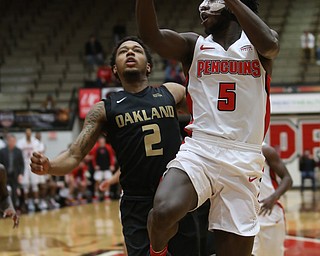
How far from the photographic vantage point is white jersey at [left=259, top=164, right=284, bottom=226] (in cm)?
660

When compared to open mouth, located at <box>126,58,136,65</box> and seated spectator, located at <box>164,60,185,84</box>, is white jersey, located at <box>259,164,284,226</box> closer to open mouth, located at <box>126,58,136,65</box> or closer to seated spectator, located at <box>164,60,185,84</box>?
open mouth, located at <box>126,58,136,65</box>

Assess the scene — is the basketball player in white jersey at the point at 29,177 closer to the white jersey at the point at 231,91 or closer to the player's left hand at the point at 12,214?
the player's left hand at the point at 12,214

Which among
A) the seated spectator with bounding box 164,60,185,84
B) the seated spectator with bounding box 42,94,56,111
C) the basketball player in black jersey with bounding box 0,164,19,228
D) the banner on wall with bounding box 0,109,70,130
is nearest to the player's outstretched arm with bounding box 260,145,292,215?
the basketball player in black jersey with bounding box 0,164,19,228

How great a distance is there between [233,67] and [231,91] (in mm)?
147

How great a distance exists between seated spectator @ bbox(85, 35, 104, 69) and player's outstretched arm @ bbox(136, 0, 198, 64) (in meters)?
18.7

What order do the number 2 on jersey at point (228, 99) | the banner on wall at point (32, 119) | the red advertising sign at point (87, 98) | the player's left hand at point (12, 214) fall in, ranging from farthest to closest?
the red advertising sign at point (87, 98)
the banner on wall at point (32, 119)
the player's left hand at point (12, 214)
the number 2 on jersey at point (228, 99)

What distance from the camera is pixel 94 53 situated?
22.9m

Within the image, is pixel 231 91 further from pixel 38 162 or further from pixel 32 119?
pixel 32 119

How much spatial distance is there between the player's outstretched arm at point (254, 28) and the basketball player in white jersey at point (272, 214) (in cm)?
259

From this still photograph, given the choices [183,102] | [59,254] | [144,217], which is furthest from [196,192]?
[59,254]

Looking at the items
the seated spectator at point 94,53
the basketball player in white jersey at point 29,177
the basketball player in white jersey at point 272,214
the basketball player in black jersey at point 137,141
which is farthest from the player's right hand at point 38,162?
the seated spectator at point 94,53

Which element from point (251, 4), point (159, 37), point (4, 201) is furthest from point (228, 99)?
point (4, 201)

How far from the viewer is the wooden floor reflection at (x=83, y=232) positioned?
9.26 metres

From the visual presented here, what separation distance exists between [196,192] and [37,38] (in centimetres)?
2334
